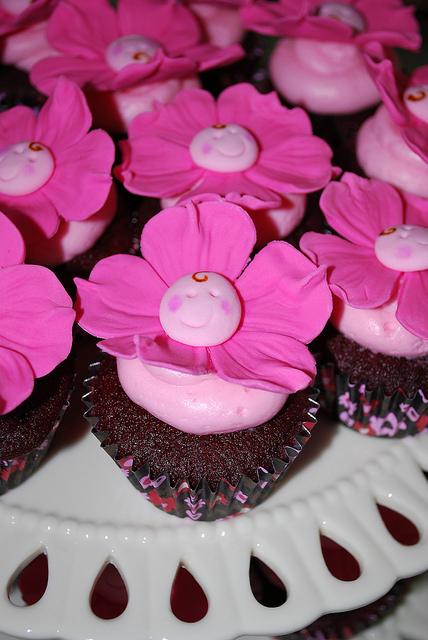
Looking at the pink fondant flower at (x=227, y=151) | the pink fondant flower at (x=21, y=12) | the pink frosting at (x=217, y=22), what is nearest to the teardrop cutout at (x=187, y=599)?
the pink fondant flower at (x=227, y=151)

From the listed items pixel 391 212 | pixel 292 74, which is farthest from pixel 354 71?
pixel 391 212

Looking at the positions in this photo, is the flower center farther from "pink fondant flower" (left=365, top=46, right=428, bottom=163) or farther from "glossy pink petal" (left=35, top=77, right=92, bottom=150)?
"pink fondant flower" (left=365, top=46, right=428, bottom=163)

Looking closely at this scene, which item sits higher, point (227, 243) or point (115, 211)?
point (227, 243)

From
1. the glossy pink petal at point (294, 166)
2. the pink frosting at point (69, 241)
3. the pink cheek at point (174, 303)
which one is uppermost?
the pink cheek at point (174, 303)

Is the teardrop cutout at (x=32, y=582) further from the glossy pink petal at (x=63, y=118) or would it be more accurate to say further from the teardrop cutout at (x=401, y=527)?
the glossy pink petal at (x=63, y=118)

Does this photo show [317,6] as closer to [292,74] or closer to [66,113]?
[292,74]

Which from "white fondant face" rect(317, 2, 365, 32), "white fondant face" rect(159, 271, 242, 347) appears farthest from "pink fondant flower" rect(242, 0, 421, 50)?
"white fondant face" rect(159, 271, 242, 347)

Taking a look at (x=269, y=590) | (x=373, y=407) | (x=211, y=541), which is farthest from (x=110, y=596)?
(x=373, y=407)
